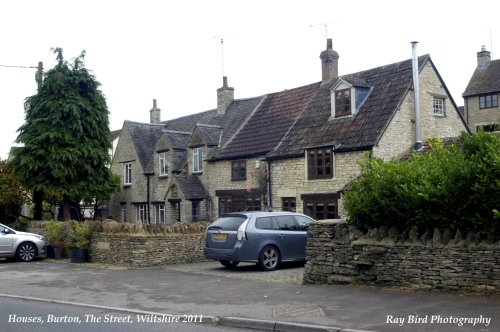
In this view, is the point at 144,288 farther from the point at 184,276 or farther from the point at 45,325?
the point at 45,325

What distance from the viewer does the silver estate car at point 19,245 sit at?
2122cm

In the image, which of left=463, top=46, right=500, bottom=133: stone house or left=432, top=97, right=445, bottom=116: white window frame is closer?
left=432, top=97, right=445, bottom=116: white window frame

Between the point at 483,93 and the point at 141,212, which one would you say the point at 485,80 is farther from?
the point at 141,212

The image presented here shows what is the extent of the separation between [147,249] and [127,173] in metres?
22.9

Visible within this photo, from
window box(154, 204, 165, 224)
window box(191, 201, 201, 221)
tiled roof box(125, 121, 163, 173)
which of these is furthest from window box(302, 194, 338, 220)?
tiled roof box(125, 121, 163, 173)

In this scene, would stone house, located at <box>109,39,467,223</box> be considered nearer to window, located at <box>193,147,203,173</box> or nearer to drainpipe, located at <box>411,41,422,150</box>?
window, located at <box>193,147,203,173</box>

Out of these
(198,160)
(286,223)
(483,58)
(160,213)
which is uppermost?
(483,58)

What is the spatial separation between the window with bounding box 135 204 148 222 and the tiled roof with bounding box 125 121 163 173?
2.52m

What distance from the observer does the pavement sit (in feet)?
28.9

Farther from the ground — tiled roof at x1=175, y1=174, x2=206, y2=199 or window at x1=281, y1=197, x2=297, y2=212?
tiled roof at x1=175, y1=174, x2=206, y2=199

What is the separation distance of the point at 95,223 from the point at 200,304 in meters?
10.8

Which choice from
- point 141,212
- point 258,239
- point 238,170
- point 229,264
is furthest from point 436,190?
point 141,212

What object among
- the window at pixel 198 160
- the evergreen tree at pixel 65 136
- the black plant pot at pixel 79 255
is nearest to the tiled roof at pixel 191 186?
the window at pixel 198 160

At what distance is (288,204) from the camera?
2883cm
